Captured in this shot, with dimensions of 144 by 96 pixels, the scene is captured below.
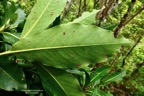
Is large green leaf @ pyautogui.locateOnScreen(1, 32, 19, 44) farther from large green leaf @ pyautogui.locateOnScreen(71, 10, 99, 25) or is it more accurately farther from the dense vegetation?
large green leaf @ pyautogui.locateOnScreen(71, 10, 99, 25)

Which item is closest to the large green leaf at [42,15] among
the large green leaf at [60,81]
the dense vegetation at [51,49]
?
the dense vegetation at [51,49]

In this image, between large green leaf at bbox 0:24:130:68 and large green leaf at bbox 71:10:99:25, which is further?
large green leaf at bbox 71:10:99:25

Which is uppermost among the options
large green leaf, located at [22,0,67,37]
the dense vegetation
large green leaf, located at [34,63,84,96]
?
large green leaf, located at [22,0,67,37]

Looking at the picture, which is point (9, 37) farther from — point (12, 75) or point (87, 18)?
point (87, 18)

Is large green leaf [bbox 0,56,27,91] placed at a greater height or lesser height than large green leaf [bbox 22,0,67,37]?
lesser

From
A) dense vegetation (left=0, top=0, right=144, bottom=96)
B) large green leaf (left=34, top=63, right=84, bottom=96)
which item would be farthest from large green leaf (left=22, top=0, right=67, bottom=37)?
large green leaf (left=34, top=63, right=84, bottom=96)

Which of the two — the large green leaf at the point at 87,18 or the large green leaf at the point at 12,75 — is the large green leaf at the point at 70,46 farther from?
the large green leaf at the point at 87,18
